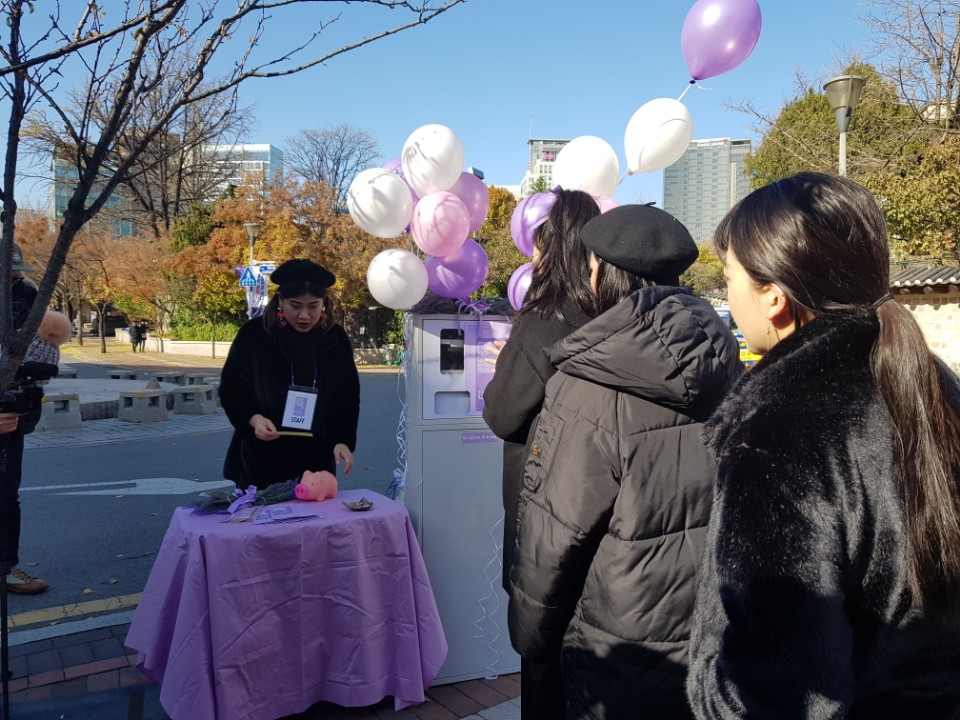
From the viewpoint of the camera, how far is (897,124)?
15078 millimetres

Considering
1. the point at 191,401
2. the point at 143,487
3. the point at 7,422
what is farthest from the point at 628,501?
the point at 191,401

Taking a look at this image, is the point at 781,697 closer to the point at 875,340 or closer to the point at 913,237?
the point at 875,340

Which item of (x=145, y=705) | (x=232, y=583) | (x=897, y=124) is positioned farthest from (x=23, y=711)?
(x=897, y=124)

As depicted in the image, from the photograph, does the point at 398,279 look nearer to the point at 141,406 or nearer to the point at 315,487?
the point at 315,487

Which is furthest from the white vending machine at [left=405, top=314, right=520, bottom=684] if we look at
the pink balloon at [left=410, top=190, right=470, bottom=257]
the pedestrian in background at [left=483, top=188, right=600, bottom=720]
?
the pedestrian in background at [left=483, top=188, right=600, bottom=720]

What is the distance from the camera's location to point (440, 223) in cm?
299

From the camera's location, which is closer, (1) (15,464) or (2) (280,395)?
(2) (280,395)

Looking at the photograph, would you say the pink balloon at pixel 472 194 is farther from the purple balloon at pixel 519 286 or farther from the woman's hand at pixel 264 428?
the woman's hand at pixel 264 428

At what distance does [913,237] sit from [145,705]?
13100 mm

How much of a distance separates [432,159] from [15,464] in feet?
9.77

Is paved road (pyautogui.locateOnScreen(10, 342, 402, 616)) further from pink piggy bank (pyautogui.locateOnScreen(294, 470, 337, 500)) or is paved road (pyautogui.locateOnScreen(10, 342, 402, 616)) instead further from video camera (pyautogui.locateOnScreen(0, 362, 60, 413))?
video camera (pyautogui.locateOnScreen(0, 362, 60, 413))

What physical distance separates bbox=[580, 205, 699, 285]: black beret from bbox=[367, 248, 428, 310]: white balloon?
1332mm

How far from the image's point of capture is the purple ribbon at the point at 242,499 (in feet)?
9.04

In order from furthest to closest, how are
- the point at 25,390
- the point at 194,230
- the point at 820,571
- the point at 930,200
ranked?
the point at 194,230 < the point at 930,200 < the point at 25,390 < the point at 820,571
